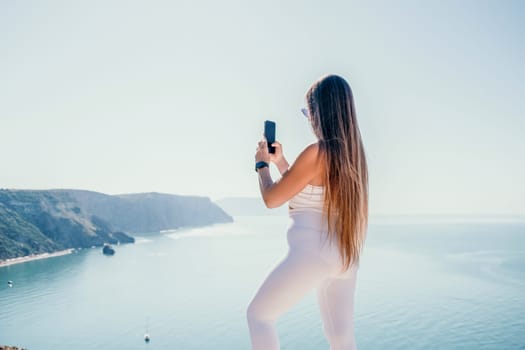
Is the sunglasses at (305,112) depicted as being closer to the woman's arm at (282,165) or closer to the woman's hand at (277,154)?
the woman's hand at (277,154)

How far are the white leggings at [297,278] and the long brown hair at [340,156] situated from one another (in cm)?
7

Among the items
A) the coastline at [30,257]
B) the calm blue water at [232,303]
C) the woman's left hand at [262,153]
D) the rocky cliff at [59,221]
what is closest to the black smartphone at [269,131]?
the woman's left hand at [262,153]

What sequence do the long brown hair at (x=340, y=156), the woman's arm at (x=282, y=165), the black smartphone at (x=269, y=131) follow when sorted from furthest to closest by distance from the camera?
the woman's arm at (x=282, y=165), the black smartphone at (x=269, y=131), the long brown hair at (x=340, y=156)

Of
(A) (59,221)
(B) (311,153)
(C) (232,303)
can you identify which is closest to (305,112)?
(B) (311,153)

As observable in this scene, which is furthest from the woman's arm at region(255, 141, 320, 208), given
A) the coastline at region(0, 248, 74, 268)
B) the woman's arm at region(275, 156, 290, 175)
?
A: the coastline at region(0, 248, 74, 268)

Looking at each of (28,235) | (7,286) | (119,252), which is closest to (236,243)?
(119,252)

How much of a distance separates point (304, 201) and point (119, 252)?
12104 cm

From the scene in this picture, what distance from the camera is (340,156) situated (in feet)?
6.14

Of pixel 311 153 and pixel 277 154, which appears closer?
pixel 311 153

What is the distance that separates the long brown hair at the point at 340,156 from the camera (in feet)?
6.15

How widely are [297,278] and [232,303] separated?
183 ft

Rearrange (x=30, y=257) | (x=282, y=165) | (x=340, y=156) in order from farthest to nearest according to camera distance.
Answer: (x=30, y=257)
(x=282, y=165)
(x=340, y=156)

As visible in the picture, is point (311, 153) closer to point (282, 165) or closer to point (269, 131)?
point (269, 131)

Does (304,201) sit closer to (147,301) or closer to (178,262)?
(147,301)
